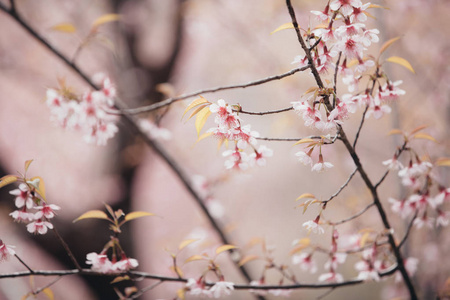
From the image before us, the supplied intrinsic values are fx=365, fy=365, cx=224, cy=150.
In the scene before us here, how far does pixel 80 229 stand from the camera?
2.33 m

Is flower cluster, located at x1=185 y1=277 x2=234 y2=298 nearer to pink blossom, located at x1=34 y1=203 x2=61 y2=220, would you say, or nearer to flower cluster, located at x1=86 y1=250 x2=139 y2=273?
flower cluster, located at x1=86 y1=250 x2=139 y2=273


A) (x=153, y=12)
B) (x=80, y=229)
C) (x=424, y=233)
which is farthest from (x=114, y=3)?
(x=424, y=233)

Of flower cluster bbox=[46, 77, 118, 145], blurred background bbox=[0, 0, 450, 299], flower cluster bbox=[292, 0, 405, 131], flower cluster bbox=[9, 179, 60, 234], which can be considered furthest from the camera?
blurred background bbox=[0, 0, 450, 299]

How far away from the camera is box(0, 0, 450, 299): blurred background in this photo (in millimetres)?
2285

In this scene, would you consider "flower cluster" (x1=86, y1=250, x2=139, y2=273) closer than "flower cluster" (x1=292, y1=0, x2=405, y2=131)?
No

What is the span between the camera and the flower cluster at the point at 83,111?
115cm

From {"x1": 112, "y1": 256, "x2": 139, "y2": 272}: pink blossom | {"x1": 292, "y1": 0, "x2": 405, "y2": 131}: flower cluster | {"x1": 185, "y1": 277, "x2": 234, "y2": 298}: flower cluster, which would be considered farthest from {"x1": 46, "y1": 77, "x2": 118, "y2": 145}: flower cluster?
{"x1": 292, "y1": 0, "x2": 405, "y2": 131}: flower cluster

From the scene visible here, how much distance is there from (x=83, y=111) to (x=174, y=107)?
65 cm

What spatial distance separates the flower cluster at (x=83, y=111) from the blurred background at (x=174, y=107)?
559 mm

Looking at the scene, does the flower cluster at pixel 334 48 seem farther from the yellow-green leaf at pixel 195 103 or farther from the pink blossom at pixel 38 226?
the pink blossom at pixel 38 226

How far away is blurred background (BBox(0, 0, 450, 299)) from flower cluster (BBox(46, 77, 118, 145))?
0.56 meters

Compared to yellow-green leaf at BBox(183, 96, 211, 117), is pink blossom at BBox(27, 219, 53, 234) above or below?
below

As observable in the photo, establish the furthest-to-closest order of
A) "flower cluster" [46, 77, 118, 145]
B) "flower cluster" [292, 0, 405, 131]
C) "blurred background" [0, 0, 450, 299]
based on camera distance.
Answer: "blurred background" [0, 0, 450, 299] < "flower cluster" [46, 77, 118, 145] < "flower cluster" [292, 0, 405, 131]

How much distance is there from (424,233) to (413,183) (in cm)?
182
